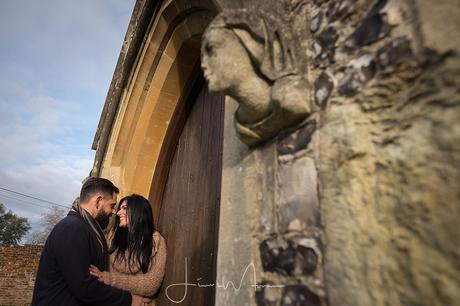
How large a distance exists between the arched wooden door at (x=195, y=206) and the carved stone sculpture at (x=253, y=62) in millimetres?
1054

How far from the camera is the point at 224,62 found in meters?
1.01

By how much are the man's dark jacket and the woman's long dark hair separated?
0.31 m

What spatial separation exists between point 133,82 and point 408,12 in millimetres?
2806

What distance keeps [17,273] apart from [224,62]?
475 inches

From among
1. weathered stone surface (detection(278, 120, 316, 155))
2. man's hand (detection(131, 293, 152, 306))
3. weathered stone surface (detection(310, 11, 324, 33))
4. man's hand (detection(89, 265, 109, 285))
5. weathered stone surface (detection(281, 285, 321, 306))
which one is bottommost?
man's hand (detection(131, 293, 152, 306))

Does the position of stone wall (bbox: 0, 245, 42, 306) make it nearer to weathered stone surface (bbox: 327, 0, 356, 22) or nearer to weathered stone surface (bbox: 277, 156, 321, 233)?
weathered stone surface (bbox: 277, 156, 321, 233)

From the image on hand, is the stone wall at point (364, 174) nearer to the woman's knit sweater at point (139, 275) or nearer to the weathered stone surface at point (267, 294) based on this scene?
the weathered stone surface at point (267, 294)

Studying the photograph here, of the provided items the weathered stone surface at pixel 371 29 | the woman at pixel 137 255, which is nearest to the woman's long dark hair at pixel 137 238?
the woman at pixel 137 255

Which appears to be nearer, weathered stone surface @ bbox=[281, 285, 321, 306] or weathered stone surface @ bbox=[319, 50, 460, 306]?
weathered stone surface @ bbox=[319, 50, 460, 306]

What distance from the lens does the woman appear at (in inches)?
83.4

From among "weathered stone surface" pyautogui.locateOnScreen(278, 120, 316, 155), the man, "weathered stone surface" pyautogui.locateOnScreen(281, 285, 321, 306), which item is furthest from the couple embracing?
"weathered stone surface" pyautogui.locateOnScreen(278, 120, 316, 155)

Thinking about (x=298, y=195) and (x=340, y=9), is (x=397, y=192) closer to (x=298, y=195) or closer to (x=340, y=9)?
(x=298, y=195)

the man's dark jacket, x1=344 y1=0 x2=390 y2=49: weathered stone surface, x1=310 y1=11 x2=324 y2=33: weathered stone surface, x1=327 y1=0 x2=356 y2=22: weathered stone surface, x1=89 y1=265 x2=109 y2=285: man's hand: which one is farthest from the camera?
x1=89 y1=265 x2=109 y2=285: man's hand

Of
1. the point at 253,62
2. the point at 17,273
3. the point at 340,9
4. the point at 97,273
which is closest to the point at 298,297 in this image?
A: the point at 253,62
